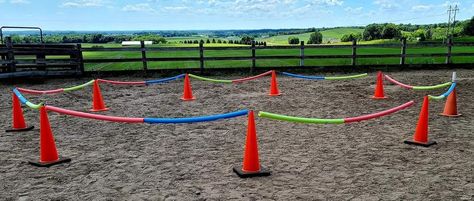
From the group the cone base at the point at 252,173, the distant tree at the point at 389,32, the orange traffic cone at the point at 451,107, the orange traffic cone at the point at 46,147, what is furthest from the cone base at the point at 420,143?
the distant tree at the point at 389,32

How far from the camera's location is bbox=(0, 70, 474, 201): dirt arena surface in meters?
4.14

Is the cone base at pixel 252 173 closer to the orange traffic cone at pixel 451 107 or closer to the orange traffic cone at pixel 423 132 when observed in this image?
the orange traffic cone at pixel 423 132

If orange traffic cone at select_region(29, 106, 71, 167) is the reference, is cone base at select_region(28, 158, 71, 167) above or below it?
below

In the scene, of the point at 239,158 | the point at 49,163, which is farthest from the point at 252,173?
→ the point at 49,163

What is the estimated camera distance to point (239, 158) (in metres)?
5.27

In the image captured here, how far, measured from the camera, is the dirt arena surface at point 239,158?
414 cm

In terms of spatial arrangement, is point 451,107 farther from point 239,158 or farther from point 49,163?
point 49,163

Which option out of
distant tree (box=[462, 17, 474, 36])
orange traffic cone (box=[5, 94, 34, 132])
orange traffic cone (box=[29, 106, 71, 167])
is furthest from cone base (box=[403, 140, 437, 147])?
distant tree (box=[462, 17, 474, 36])

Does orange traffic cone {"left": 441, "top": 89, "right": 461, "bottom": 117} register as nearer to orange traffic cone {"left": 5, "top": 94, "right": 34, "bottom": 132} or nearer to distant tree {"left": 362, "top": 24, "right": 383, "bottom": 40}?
orange traffic cone {"left": 5, "top": 94, "right": 34, "bottom": 132}

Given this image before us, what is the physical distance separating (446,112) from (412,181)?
13.9 ft

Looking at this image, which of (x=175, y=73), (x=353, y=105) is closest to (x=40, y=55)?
(x=175, y=73)

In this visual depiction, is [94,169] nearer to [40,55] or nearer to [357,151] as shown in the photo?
[357,151]

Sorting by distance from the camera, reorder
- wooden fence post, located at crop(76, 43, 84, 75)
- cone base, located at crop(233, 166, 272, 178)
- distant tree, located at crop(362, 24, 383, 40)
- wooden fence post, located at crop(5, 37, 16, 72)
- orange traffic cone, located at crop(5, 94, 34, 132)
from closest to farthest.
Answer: cone base, located at crop(233, 166, 272, 178) → orange traffic cone, located at crop(5, 94, 34, 132) → wooden fence post, located at crop(5, 37, 16, 72) → wooden fence post, located at crop(76, 43, 84, 75) → distant tree, located at crop(362, 24, 383, 40)

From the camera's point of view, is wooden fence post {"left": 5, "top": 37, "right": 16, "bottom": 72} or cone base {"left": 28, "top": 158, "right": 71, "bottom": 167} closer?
cone base {"left": 28, "top": 158, "right": 71, "bottom": 167}
